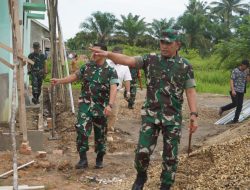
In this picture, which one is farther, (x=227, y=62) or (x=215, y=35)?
(x=215, y=35)

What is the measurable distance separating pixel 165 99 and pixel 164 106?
68 mm

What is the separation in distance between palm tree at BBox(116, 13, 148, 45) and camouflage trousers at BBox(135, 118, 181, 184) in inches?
1709

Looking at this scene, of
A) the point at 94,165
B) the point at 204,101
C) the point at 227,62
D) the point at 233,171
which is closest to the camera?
the point at 233,171

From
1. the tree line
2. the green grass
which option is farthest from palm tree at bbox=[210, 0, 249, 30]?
the green grass

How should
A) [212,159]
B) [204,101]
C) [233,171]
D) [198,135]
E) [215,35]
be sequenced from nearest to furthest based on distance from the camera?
[233,171], [212,159], [198,135], [204,101], [215,35]

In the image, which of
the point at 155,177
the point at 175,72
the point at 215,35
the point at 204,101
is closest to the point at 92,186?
the point at 155,177

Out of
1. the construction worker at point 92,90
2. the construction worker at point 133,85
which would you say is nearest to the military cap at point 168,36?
the construction worker at point 92,90

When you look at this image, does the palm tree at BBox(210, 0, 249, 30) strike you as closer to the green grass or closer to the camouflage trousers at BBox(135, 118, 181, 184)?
the green grass

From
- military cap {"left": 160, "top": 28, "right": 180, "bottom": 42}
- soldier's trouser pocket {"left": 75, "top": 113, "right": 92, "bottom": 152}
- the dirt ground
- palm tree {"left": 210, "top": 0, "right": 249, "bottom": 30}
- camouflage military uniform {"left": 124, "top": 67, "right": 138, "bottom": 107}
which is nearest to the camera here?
military cap {"left": 160, "top": 28, "right": 180, "bottom": 42}

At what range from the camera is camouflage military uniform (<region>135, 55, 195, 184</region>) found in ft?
15.1

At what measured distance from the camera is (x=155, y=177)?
548cm

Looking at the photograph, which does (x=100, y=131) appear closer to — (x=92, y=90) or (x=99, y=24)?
(x=92, y=90)

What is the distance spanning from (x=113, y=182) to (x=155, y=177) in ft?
1.91

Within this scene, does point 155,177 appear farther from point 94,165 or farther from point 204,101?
point 204,101
